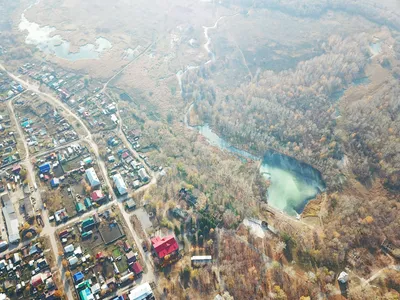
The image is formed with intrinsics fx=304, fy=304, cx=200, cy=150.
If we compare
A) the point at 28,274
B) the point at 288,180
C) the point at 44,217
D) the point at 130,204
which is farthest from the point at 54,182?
the point at 288,180

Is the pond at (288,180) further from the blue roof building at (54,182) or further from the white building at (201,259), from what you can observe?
the blue roof building at (54,182)

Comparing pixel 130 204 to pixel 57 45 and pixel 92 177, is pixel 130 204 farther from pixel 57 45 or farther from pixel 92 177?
pixel 57 45

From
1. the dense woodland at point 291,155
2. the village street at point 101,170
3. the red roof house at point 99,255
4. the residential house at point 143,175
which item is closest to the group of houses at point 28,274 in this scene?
the village street at point 101,170

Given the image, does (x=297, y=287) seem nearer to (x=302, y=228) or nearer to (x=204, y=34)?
(x=302, y=228)

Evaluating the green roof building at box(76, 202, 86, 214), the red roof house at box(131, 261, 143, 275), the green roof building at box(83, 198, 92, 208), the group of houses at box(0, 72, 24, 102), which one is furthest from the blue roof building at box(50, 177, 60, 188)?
the group of houses at box(0, 72, 24, 102)

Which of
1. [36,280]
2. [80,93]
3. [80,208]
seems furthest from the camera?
[80,93]

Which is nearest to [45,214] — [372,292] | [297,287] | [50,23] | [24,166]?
[24,166]
